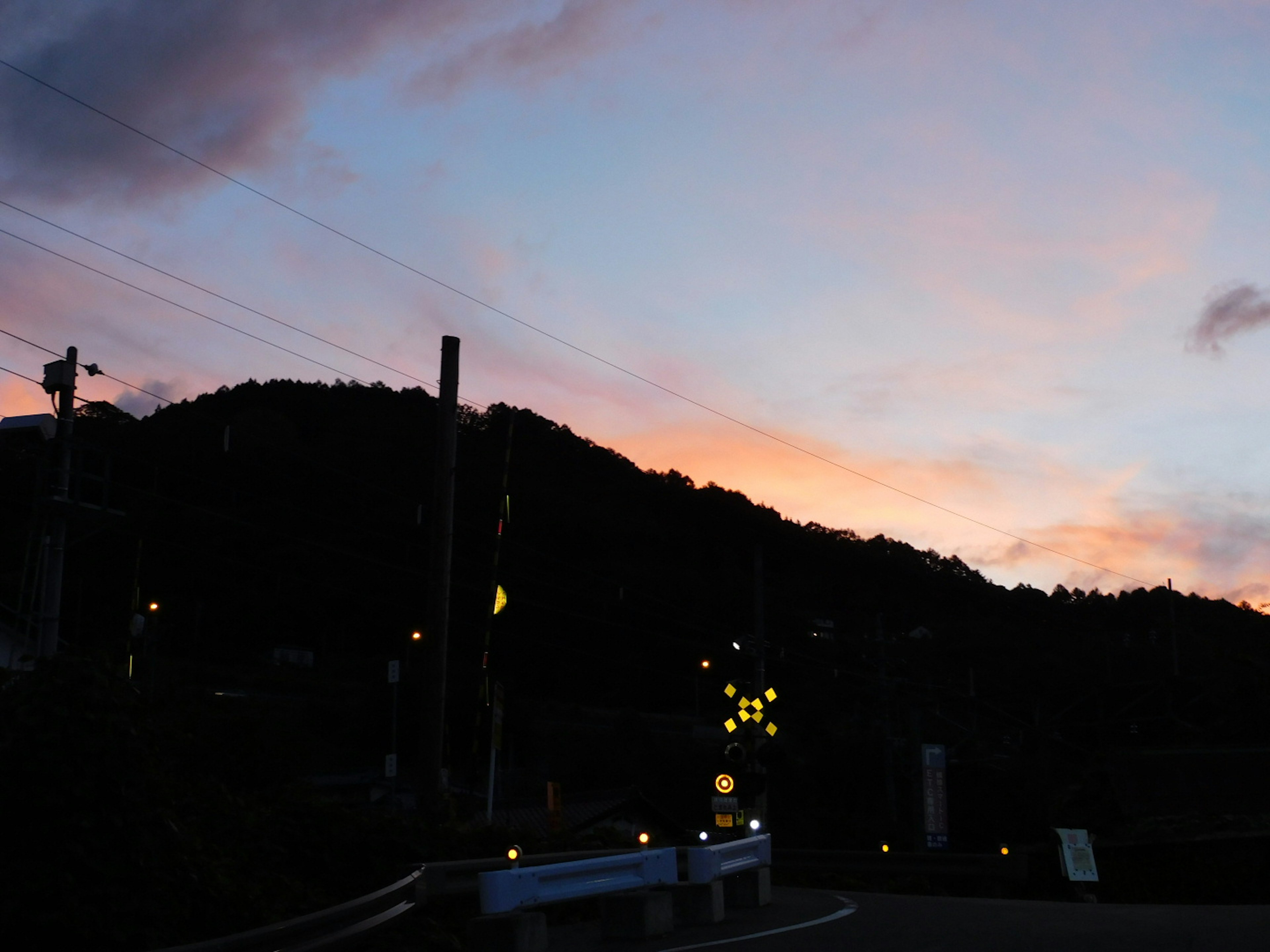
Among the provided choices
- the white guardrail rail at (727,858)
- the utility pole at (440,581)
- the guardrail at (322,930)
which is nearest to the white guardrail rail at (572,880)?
the white guardrail rail at (727,858)

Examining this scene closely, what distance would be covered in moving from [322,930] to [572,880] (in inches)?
→ 152

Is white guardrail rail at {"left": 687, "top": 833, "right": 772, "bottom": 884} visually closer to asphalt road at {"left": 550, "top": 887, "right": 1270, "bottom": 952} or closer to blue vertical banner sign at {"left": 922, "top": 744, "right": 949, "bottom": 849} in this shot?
asphalt road at {"left": 550, "top": 887, "right": 1270, "bottom": 952}

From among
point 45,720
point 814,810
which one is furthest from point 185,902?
point 814,810

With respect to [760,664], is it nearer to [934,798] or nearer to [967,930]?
[934,798]

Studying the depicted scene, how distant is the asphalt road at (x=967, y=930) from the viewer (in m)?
11.4

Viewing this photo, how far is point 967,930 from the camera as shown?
1294 centimetres

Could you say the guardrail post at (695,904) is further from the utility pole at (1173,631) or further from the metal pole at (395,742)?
the utility pole at (1173,631)

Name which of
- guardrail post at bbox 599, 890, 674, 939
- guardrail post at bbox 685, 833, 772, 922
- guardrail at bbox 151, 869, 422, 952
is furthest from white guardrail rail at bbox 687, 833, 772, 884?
guardrail at bbox 151, 869, 422, 952

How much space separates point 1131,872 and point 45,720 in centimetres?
2372

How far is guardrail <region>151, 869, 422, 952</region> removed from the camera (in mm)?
6996

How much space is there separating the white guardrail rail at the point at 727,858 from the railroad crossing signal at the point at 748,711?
21.7 feet

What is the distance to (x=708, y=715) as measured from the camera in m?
91.2

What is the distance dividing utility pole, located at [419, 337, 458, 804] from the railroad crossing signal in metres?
5.86

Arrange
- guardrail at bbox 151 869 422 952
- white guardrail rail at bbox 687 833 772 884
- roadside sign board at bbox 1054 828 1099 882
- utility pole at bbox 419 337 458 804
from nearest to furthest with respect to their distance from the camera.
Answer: guardrail at bbox 151 869 422 952 < white guardrail rail at bbox 687 833 772 884 < utility pole at bbox 419 337 458 804 < roadside sign board at bbox 1054 828 1099 882
